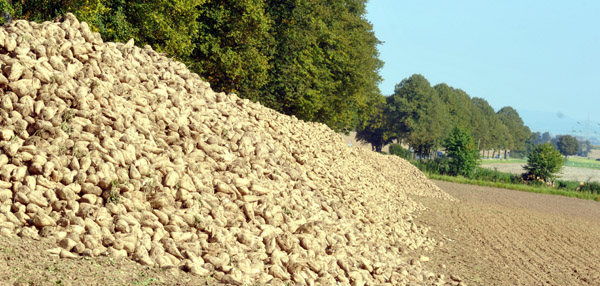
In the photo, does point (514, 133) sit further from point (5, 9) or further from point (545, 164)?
point (5, 9)

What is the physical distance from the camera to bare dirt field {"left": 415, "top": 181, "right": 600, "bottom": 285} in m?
12.6

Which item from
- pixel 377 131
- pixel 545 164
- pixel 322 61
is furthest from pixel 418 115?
pixel 322 61

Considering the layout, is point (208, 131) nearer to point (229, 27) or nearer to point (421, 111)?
point (229, 27)

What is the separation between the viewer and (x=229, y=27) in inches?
1184

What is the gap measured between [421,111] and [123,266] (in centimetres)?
7420

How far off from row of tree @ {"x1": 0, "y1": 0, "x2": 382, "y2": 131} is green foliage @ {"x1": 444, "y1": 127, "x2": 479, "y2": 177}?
544 inches

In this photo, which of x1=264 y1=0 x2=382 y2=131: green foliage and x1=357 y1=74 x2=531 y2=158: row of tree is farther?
x1=357 y1=74 x2=531 y2=158: row of tree

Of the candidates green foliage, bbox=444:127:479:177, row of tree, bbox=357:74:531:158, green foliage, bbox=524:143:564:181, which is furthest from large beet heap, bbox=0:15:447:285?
row of tree, bbox=357:74:531:158

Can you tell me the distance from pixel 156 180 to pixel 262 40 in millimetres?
24550

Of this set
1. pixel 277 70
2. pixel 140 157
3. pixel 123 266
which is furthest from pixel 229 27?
pixel 123 266

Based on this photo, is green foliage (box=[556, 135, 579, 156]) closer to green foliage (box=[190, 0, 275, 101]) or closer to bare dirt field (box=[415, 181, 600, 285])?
green foliage (box=[190, 0, 275, 101])

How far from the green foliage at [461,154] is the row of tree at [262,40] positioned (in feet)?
45.3

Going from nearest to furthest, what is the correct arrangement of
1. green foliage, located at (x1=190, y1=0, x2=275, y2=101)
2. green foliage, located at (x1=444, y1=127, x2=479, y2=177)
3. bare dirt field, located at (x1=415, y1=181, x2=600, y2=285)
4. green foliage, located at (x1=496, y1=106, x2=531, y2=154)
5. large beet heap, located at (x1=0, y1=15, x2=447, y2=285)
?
1. large beet heap, located at (x1=0, y1=15, x2=447, y2=285)
2. bare dirt field, located at (x1=415, y1=181, x2=600, y2=285)
3. green foliage, located at (x1=190, y1=0, x2=275, y2=101)
4. green foliage, located at (x1=444, y1=127, x2=479, y2=177)
5. green foliage, located at (x1=496, y1=106, x2=531, y2=154)

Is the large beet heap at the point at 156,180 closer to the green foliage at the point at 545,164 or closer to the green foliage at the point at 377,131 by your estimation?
the green foliage at the point at 545,164
